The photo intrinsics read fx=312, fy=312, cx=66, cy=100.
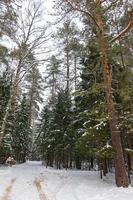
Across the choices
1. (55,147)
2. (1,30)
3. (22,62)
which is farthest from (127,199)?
(55,147)

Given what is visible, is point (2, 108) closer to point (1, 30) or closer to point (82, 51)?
point (82, 51)

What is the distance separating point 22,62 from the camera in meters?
21.6

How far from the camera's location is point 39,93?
51438 mm

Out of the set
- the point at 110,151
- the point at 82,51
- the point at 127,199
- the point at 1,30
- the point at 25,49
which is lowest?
the point at 127,199

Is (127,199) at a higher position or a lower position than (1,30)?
lower

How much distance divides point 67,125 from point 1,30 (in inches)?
929

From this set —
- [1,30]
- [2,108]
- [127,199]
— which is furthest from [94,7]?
[2,108]

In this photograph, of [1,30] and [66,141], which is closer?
[1,30]

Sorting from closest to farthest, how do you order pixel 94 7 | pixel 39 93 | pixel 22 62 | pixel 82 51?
pixel 94 7 → pixel 82 51 → pixel 22 62 → pixel 39 93

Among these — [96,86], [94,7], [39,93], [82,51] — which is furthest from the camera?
[39,93]

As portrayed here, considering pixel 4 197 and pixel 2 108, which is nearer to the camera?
pixel 4 197

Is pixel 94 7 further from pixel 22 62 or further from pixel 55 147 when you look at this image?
pixel 55 147

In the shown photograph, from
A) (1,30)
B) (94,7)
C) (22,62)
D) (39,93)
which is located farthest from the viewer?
(39,93)

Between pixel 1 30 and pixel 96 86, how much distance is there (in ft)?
18.5
